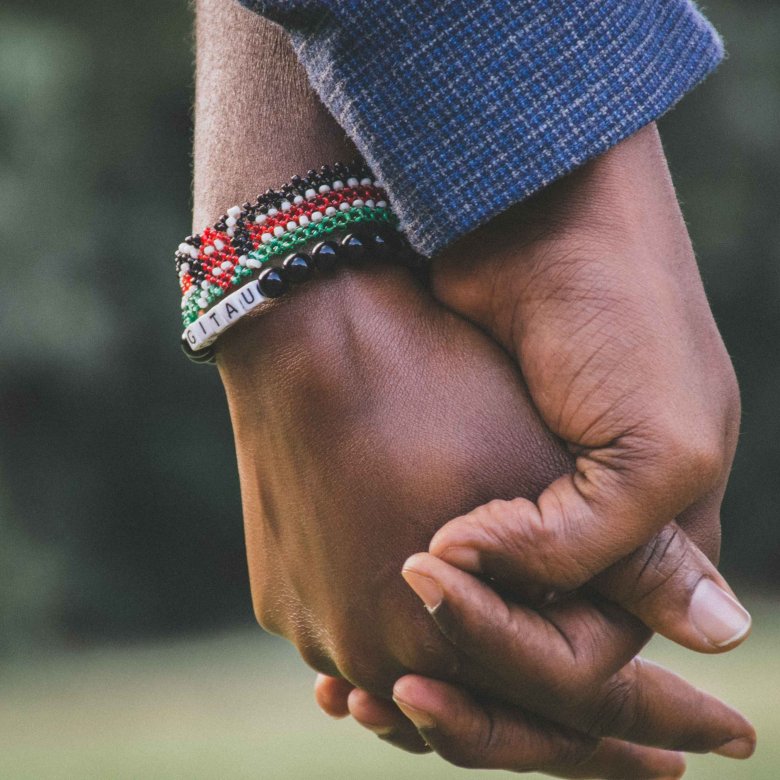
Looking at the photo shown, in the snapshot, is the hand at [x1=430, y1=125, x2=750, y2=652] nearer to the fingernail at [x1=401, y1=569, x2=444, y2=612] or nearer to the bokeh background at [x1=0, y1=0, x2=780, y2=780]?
the fingernail at [x1=401, y1=569, x2=444, y2=612]

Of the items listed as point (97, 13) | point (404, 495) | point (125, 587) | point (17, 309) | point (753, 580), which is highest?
point (97, 13)

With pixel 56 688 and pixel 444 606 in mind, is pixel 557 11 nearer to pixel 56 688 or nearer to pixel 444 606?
pixel 444 606

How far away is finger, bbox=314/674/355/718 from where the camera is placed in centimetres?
169

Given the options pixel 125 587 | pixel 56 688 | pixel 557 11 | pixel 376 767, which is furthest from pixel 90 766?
pixel 557 11

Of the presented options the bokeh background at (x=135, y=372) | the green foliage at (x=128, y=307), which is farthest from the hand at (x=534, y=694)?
the green foliage at (x=128, y=307)

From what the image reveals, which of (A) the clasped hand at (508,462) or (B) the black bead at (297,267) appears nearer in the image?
(A) the clasped hand at (508,462)

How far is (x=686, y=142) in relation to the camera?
10.8 meters

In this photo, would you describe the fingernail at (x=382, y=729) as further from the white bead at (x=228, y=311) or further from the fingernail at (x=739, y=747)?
the white bead at (x=228, y=311)

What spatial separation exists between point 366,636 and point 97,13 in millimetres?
9495

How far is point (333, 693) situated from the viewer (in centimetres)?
171

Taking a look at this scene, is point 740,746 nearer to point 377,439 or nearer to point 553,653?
point 553,653

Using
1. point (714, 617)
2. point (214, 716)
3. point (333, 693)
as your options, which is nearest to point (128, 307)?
point (214, 716)

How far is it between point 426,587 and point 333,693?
0.52 meters

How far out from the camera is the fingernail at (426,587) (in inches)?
49.5
